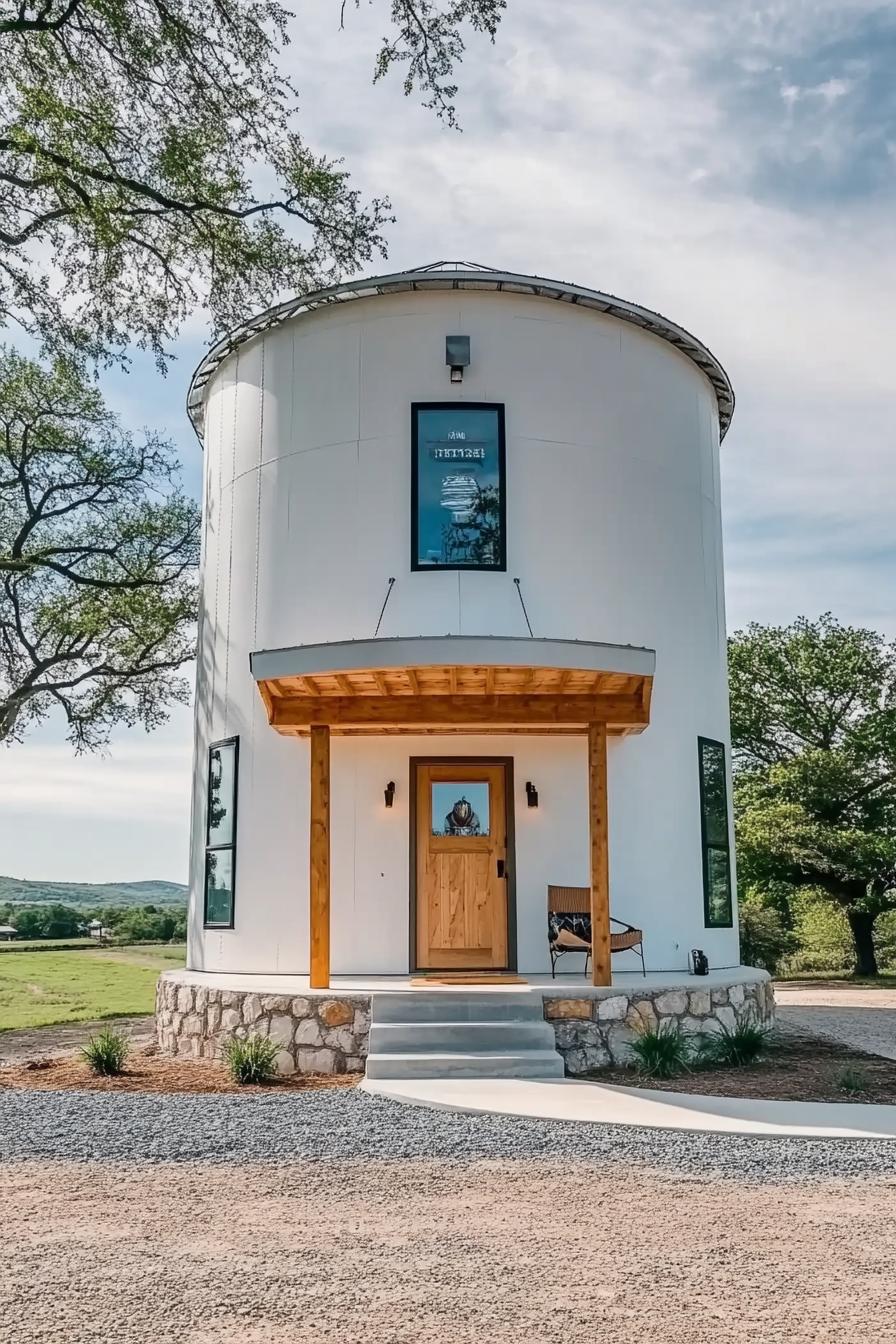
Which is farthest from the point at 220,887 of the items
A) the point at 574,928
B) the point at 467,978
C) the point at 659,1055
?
the point at 659,1055

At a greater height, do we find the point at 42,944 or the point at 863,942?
the point at 863,942

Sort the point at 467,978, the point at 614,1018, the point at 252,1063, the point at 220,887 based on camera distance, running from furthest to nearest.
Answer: the point at 220,887 < the point at 467,978 < the point at 614,1018 < the point at 252,1063

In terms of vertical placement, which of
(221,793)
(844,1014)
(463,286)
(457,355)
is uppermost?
(463,286)

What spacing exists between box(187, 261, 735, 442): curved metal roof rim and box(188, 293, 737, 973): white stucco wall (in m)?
0.12

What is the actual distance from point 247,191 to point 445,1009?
7548 mm

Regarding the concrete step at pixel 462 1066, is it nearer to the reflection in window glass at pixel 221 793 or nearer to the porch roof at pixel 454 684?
the porch roof at pixel 454 684

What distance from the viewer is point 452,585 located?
1065 cm

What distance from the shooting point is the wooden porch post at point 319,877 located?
370 inches

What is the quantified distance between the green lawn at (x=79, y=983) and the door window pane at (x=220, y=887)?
374 cm

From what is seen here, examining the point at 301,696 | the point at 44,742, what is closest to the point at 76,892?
the point at 44,742

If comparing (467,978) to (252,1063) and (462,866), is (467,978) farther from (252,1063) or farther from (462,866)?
(252,1063)

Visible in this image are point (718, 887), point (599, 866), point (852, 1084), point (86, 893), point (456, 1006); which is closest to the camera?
point (852, 1084)

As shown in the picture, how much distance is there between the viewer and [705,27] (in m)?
8.88

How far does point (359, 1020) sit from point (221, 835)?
3.03m
